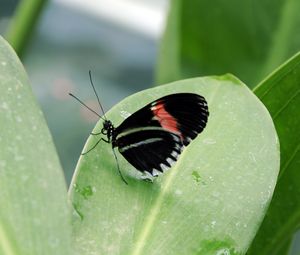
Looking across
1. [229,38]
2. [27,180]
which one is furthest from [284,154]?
[229,38]

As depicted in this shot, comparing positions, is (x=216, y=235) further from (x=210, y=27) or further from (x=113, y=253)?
(x=210, y=27)

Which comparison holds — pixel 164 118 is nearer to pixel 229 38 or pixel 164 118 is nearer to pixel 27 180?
pixel 27 180

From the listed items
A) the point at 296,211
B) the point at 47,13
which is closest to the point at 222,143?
the point at 296,211

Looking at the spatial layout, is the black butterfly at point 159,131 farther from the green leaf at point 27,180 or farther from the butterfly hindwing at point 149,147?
the green leaf at point 27,180

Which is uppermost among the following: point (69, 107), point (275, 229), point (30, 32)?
point (275, 229)

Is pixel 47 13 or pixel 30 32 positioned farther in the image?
pixel 47 13

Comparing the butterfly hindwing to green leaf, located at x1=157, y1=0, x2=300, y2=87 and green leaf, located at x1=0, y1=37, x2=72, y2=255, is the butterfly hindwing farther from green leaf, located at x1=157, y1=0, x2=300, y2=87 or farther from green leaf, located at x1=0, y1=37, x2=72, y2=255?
green leaf, located at x1=157, y1=0, x2=300, y2=87
